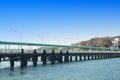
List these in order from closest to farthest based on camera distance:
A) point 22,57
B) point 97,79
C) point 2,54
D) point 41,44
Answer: point 97,79
point 2,54
point 22,57
point 41,44

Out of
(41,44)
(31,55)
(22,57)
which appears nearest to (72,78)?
(22,57)

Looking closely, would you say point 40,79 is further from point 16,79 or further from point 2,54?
point 2,54

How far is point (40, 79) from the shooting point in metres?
69.5

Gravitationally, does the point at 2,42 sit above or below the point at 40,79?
above

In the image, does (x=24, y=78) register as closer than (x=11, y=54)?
Yes

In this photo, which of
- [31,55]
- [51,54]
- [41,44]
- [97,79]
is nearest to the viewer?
[97,79]

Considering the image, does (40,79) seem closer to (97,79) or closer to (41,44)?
(97,79)

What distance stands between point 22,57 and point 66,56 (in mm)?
45206

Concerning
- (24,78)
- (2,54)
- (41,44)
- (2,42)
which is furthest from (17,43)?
(24,78)

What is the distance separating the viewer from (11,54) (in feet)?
349

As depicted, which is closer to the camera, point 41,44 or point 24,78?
point 24,78

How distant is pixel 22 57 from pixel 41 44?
209 ft

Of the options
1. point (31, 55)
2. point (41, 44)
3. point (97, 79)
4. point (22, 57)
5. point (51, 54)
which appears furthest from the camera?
point (41, 44)

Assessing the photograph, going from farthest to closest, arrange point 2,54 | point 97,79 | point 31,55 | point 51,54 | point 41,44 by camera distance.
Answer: point 41,44, point 51,54, point 31,55, point 2,54, point 97,79
